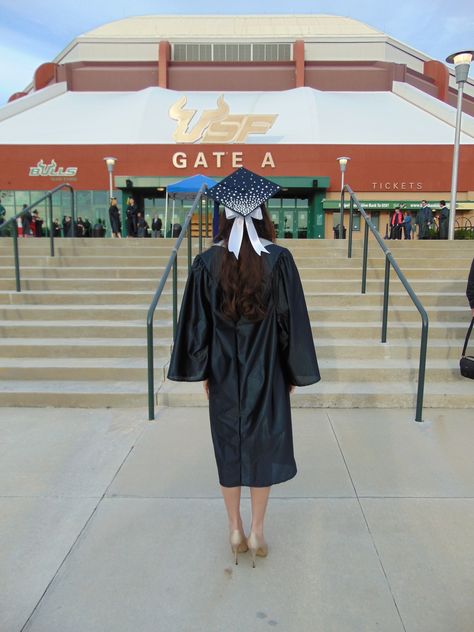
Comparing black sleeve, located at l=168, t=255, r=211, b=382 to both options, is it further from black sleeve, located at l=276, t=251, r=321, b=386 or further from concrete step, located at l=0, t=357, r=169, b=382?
concrete step, located at l=0, t=357, r=169, b=382

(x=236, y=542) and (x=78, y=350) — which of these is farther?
(x=78, y=350)

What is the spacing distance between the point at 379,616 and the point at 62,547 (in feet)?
5.42

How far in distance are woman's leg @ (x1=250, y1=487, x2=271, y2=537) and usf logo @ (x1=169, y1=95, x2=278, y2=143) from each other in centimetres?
2462

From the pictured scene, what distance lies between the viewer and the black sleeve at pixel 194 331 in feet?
Answer: 7.82

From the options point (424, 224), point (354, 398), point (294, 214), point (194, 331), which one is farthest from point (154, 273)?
point (294, 214)

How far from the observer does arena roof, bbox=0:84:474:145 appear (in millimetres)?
25250

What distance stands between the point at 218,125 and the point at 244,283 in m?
25.4

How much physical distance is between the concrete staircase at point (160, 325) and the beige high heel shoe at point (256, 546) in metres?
2.32

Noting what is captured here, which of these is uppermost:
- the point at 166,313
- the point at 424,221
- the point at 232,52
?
the point at 232,52

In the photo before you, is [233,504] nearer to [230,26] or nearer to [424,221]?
[424,221]

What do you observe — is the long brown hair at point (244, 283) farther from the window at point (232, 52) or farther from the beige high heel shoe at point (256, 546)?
the window at point (232, 52)

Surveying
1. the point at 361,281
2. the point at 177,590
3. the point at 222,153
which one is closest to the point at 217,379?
the point at 177,590

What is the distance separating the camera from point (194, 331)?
7.93ft

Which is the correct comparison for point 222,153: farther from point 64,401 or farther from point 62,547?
point 62,547
